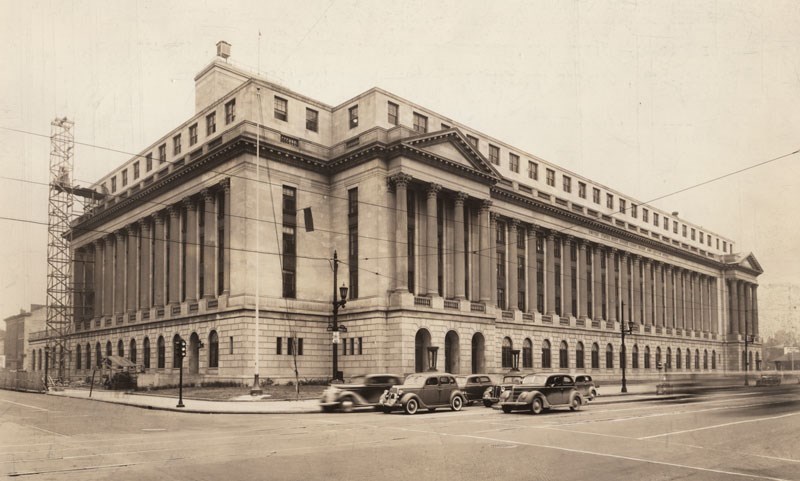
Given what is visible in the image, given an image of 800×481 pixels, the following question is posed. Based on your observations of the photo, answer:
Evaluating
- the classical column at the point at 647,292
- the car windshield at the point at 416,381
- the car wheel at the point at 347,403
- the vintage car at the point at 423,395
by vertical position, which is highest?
the classical column at the point at 647,292

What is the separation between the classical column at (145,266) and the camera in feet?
217

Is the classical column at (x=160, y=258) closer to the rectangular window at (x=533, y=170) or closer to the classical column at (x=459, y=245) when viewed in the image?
the classical column at (x=459, y=245)

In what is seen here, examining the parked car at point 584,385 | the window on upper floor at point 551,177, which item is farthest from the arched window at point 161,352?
the window on upper floor at point 551,177

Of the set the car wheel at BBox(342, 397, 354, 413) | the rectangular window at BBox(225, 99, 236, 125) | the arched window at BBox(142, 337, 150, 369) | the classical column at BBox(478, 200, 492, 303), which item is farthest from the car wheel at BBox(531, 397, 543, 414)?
the arched window at BBox(142, 337, 150, 369)

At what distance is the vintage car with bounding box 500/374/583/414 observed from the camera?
27.1 meters

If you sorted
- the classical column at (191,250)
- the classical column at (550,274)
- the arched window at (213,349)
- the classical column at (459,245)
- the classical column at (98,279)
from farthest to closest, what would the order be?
the classical column at (98,279) → the classical column at (550,274) → the classical column at (191,250) → the classical column at (459,245) → the arched window at (213,349)

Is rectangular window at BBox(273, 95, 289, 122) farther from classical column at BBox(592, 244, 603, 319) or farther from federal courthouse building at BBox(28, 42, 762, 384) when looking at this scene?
classical column at BBox(592, 244, 603, 319)

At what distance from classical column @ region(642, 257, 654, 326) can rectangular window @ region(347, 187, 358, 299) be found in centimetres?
5232

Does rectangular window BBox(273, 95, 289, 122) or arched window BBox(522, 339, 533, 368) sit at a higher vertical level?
rectangular window BBox(273, 95, 289, 122)

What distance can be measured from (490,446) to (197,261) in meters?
46.4

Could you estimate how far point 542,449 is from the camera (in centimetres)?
1549

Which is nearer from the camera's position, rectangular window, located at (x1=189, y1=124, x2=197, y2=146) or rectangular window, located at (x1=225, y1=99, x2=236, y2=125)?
rectangular window, located at (x1=225, y1=99, x2=236, y2=125)

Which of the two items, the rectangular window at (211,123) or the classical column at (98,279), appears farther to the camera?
the classical column at (98,279)

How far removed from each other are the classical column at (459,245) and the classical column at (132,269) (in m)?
34.7
